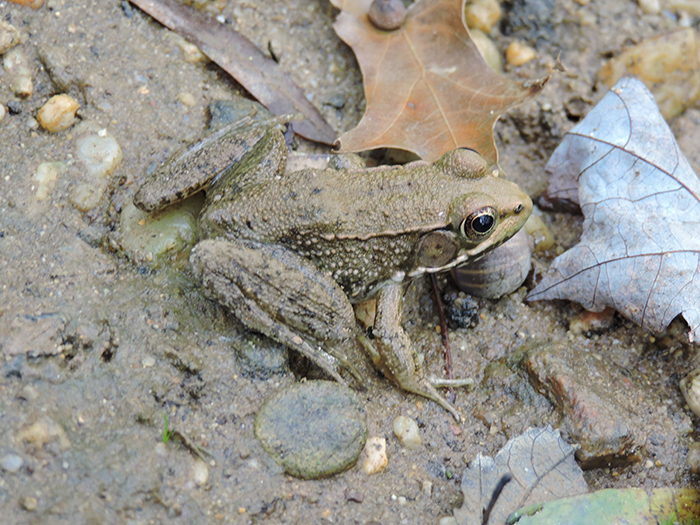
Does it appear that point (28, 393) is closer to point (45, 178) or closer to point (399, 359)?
point (45, 178)

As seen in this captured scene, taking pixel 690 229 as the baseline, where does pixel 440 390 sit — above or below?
below

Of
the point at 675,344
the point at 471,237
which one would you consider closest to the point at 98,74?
the point at 471,237

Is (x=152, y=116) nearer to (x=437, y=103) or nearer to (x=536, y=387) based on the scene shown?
(x=437, y=103)

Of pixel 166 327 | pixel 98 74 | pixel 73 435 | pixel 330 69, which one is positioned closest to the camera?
pixel 73 435

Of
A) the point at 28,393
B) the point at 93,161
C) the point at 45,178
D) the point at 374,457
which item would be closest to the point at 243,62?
the point at 93,161

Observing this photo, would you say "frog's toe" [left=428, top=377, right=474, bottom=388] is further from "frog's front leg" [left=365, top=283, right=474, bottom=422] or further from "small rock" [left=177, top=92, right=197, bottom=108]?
"small rock" [left=177, top=92, right=197, bottom=108]

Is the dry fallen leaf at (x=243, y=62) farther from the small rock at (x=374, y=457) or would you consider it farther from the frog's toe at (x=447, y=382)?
the small rock at (x=374, y=457)

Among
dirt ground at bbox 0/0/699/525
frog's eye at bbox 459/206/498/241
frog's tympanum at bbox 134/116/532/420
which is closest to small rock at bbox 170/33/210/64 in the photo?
dirt ground at bbox 0/0/699/525
